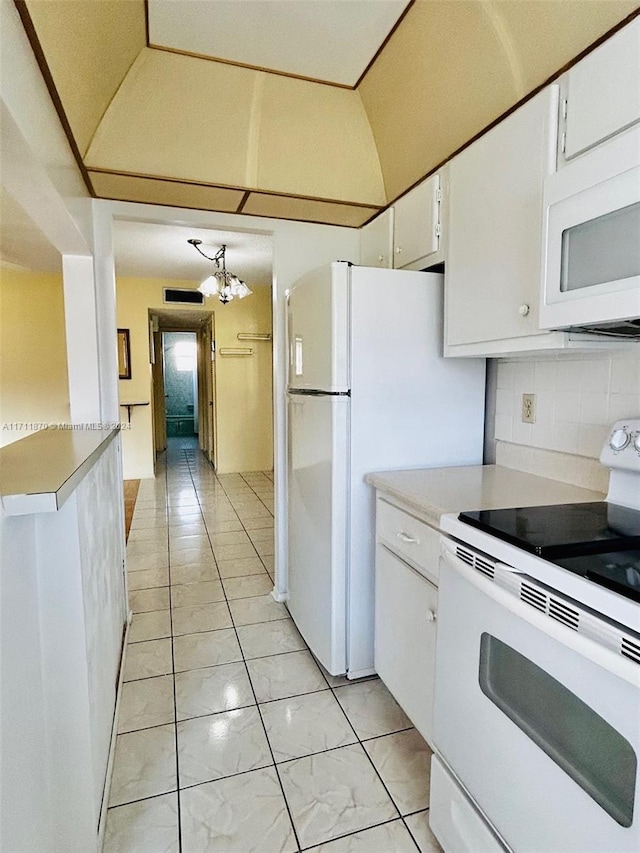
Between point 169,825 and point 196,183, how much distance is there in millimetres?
2373

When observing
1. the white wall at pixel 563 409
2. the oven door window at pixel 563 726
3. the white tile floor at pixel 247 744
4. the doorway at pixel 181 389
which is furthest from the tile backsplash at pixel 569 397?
the doorway at pixel 181 389

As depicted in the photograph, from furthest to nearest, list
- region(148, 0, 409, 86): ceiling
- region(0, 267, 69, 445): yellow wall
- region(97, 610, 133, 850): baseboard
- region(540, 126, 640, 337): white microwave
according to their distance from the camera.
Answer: region(0, 267, 69, 445): yellow wall → region(148, 0, 409, 86): ceiling → region(97, 610, 133, 850): baseboard → region(540, 126, 640, 337): white microwave

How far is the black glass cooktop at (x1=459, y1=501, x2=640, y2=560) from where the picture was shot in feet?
3.35

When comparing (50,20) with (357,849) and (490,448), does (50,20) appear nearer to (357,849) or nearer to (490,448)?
(490,448)

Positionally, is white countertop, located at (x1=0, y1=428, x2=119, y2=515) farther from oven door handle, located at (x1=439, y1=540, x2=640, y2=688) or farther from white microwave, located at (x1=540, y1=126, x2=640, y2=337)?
white microwave, located at (x1=540, y1=126, x2=640, y2=337)

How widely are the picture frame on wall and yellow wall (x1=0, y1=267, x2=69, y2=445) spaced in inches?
48.3

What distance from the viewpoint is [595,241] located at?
3.68ft

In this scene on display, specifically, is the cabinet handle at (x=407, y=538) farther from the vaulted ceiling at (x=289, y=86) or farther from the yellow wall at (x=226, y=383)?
the yellow wall at (x=226, y=383)

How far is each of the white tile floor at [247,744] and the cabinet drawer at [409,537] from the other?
2.28ft

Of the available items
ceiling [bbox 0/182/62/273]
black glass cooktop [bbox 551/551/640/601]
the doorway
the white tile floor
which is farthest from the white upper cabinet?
the doorway

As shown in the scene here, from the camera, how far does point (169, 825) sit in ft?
4.51

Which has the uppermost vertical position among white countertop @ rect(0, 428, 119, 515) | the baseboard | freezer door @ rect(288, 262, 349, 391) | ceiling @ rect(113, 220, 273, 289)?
ceiling @ rect(113, 220, 273, 289)

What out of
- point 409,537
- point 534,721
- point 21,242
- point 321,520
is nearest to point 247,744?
point 321,520

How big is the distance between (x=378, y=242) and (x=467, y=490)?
1.44 m
